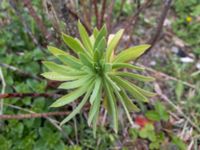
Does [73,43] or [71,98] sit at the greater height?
[73,43]

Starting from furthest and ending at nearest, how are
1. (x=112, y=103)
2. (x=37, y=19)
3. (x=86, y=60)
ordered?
1. (x=37, y=19)
2. (x=112, y=103)
3. (x=86, y=60)

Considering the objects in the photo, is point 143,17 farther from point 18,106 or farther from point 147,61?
point 18,106

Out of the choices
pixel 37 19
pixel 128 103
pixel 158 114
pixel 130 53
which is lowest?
pixel 158 114

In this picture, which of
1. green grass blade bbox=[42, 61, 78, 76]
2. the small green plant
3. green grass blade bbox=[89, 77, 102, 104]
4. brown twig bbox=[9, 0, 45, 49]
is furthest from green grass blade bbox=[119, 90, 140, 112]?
brown twig bbox=[9, 0, 45, 49]

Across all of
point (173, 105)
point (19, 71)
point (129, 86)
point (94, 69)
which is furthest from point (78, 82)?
point (173, 105)

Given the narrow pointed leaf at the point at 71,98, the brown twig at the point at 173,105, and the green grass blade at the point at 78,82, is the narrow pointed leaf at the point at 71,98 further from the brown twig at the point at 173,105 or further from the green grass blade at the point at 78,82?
the brown twig at the point at 173,105

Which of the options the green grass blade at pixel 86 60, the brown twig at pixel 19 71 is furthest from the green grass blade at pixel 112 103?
the brown twig at pixel 19 71

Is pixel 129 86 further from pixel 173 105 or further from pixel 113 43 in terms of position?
pixel 173 105

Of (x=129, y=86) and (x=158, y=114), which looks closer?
(x=129, y=86)

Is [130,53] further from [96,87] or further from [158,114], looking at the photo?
[158,114]

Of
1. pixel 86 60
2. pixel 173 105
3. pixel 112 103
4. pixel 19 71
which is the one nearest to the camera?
pixel 86 60

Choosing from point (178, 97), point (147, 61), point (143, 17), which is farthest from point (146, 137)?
point (143, 17)
